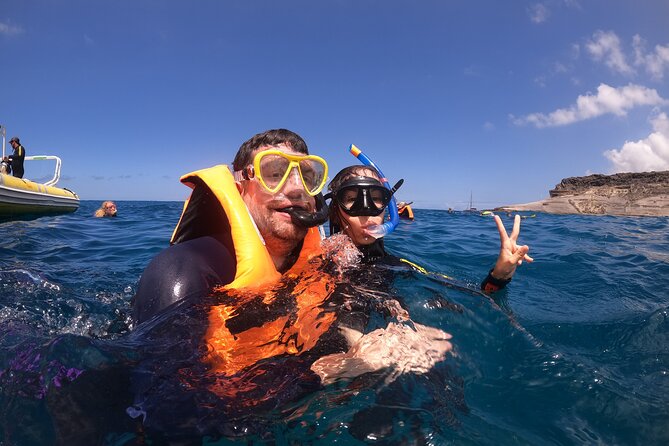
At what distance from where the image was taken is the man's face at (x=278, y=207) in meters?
2.59

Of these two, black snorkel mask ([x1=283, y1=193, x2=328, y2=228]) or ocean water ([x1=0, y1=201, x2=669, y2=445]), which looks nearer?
ocean water ([x1=0, y1=201, x2=669, y2=445])

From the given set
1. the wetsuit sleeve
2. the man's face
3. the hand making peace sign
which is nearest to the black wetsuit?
the man's face

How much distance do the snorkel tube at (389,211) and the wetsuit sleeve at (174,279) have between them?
5.32ft

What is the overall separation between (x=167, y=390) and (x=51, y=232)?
996 cm

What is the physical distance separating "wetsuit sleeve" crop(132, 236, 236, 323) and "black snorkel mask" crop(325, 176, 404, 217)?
1.49 metres

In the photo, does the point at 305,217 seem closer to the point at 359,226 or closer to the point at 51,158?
the point at 359,226

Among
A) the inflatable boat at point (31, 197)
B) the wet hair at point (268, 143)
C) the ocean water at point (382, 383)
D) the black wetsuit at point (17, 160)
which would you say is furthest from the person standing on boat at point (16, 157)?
the wet hair at point (268, 143)

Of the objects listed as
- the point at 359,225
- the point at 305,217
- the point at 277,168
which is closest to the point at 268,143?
the point at 277,168

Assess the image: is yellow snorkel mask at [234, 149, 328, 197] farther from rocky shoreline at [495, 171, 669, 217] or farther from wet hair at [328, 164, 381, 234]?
rocky shoreline at [495, 171, 669, 217]

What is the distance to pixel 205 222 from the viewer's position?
2752mm

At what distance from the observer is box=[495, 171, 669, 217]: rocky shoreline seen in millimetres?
26469

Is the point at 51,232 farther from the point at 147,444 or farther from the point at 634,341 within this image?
the point at 634,341

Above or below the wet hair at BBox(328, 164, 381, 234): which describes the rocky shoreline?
above

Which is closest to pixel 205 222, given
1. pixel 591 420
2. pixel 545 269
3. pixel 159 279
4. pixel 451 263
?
pixel 159 279
